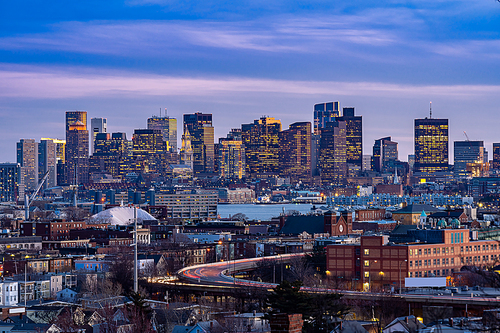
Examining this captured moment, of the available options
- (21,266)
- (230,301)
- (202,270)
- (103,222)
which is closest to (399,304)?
(230,301)

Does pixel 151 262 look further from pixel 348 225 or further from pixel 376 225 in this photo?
pixel 376 225

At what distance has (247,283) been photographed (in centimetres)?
5347

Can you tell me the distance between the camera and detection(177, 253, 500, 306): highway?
1577 inches

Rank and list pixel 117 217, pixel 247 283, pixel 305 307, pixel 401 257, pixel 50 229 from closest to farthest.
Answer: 1. pixel 305 307
2. pixel 247 283
3. pixel 401 257
4. pixel 50 229
5. pixel 117 217

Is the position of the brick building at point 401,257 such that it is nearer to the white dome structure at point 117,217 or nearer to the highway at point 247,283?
the highway at point 247,283

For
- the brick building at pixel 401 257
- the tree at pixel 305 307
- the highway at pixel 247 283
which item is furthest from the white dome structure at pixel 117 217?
the tree at pixel 305 307

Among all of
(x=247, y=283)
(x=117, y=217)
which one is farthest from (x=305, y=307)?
(x=117, y=217)

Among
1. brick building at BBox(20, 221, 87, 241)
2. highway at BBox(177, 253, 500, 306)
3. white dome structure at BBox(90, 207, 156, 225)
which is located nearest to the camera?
highway at BBox(177, 253, 500, 306)

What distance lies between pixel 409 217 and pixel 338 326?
76823 millimetres

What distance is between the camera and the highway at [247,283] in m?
40.1

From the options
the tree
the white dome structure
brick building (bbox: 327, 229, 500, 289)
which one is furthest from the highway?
the white dome structure

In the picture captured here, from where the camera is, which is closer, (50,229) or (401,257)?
(401,257)

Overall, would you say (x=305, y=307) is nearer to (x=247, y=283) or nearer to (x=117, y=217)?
(x=247, y=283)

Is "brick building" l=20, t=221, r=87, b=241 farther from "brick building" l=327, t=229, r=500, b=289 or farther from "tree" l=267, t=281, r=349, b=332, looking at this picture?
"tree" l=267, t=281, r=349, b=332
